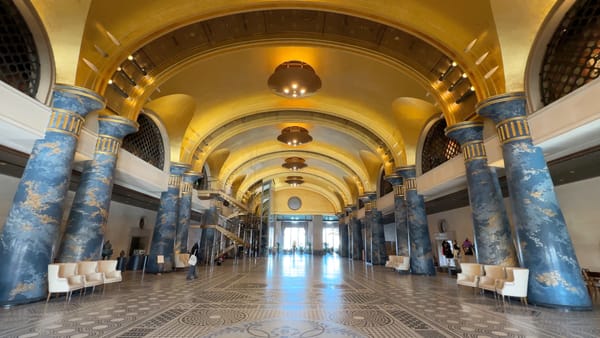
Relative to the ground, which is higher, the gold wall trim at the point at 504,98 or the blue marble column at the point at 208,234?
the gold wall trim at the point at 504,98

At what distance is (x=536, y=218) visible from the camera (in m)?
4.89

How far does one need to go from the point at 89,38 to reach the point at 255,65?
4.30 m

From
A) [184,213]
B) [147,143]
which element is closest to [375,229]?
[184,213]

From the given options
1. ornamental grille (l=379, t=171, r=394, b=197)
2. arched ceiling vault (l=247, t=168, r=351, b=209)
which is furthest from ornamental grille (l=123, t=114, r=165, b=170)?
ornamental grille (l=379, t=171, r=394, b=197)

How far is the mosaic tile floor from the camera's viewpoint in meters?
3.20

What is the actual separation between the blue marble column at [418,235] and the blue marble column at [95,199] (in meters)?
8.96

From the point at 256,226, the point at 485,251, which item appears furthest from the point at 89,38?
the point at 256,226

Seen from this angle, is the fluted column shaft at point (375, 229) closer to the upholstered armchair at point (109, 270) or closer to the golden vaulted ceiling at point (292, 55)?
the golden vaulted ceiling at point (292, 55)

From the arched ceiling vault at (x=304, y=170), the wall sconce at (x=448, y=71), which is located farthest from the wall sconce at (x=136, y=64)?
the arched ceiling vault at (x=304, y=170)

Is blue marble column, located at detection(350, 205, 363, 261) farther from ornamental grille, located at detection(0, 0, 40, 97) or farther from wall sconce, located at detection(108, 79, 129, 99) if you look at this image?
ornamental grille, located at detection(0, 0, 40, 97)

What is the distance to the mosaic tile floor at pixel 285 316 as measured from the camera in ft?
10.5

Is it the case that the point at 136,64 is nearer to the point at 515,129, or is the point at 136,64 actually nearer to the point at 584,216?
the point at 515,129

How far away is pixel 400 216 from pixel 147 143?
9.51 metres

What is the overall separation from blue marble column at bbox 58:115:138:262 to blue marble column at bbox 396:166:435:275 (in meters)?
8.96
